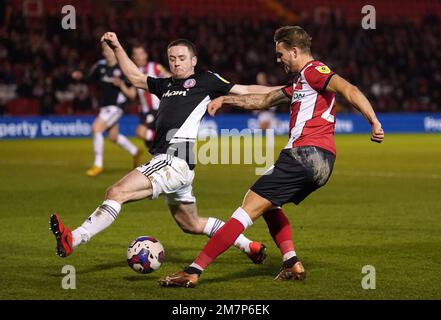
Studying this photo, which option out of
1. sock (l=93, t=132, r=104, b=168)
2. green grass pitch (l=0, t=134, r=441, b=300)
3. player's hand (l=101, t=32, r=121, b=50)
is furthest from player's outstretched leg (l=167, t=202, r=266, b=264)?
sock (l=93, t=132, r=104, b=168)

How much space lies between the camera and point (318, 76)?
7285 mm

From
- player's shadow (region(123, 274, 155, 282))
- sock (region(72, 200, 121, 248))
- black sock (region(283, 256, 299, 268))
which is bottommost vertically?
player's shadow (region(123, 274, 155, 282))

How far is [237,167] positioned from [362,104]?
13.1 m

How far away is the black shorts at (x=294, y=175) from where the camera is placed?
734cm

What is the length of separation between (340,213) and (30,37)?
20799 mm

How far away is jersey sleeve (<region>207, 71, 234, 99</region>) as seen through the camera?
815 centimetres

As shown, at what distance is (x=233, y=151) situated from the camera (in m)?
24.5

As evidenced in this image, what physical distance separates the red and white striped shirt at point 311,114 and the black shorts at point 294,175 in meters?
0.08

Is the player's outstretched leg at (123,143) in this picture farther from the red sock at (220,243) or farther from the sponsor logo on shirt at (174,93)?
the red sock at (220,243)

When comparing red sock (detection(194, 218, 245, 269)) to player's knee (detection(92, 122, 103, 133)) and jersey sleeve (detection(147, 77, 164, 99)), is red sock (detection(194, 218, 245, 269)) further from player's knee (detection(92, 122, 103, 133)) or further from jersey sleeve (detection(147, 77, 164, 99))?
player's knee (detection(92, 122, 103, 133))

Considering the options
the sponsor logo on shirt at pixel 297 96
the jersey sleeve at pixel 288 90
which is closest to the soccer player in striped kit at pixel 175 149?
the jersey sleeve at pixel 288 90

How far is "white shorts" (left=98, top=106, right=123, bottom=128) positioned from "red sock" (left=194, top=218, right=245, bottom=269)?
10.9 meters

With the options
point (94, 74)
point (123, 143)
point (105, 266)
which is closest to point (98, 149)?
point (123, 143)
